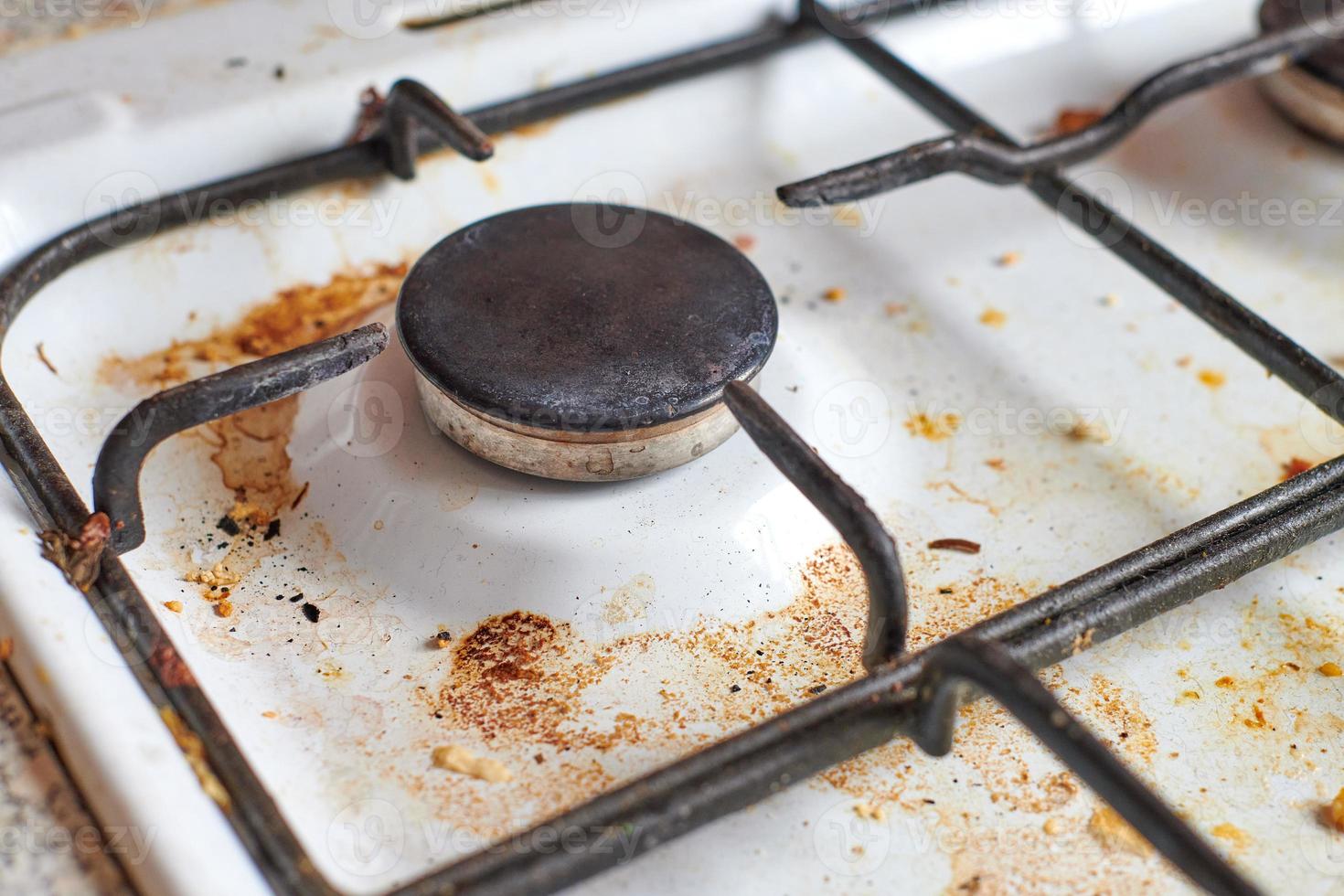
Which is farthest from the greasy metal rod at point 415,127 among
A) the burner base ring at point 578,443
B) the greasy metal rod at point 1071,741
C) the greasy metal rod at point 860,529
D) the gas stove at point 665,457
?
the greasy metal rod at point 1071,741

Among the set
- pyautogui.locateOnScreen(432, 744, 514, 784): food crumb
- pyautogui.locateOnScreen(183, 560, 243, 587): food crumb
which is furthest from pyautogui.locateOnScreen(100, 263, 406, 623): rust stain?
pyautogui.locateOnScreen(432, 744, 514, 784): food crumb

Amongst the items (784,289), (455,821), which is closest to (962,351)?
(784,289)

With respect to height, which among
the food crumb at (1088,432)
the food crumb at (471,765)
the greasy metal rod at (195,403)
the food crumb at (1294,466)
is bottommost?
the food crumb at (1294,466)

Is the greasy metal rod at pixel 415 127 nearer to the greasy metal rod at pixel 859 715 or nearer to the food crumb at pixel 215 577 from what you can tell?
the food crumb at pixel 215 577

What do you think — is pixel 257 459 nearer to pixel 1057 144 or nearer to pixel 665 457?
pixel 665 457

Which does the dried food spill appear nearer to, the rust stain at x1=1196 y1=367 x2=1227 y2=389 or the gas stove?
the gas stove

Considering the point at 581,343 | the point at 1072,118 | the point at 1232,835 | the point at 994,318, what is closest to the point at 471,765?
the point at 581,343
